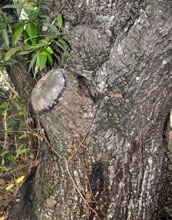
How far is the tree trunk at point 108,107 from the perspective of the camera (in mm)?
1321

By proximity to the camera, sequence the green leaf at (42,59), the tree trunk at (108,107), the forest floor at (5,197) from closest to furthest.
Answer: the green leaf at (42,59)
the tree trunk at (108,107)
the forest floor at (5,197)

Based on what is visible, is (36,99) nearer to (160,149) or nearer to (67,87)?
(67,87)

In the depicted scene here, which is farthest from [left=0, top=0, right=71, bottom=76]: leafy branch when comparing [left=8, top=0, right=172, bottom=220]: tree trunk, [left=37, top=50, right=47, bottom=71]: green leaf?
[left=8, top=0, right=172, bottom=220]: tree trunk

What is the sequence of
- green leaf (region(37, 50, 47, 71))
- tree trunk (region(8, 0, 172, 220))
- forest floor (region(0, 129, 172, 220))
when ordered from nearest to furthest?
1. green leaf (region(37, 50, 47, 71))
2. tree trunk (region(8, 0, 172, 220))
3. forest floor (region(0, 129, 172, 220))

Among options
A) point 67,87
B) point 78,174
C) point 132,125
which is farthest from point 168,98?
point 78,174

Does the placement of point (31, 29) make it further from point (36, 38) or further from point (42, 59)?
point (42, 59)

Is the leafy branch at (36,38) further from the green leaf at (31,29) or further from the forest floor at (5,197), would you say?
the forest floor at (5,197)

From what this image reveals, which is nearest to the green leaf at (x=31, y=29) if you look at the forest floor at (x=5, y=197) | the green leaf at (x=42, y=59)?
the green leaf at (x=42, y=59)

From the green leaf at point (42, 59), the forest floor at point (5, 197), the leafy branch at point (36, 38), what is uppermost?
the leafy branch at point (36, 38)

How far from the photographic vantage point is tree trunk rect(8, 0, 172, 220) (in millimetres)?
1321

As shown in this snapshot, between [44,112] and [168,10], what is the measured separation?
3.29 ft

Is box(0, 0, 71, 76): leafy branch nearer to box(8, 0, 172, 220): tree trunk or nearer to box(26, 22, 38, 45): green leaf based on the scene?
box(26, 22, 38, 45): green leaf

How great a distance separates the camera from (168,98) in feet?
4.60

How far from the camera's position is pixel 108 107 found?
55.2 inches
